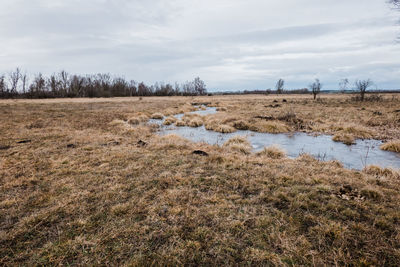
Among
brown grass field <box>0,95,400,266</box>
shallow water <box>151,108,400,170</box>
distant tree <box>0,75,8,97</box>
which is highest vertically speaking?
distant tree <box>0,75,8,97</box>

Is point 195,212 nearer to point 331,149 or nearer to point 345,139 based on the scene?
point 331,149

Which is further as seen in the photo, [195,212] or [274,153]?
[274,153]

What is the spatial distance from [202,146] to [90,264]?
22.5ft

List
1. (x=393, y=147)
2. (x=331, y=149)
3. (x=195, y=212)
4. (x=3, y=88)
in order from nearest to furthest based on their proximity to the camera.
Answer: (x=195, y=212) → (x=393, y=147) → (x=331, y=149) → (x=3, y=88)

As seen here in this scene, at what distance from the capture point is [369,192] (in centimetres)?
449

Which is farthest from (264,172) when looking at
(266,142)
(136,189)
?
(266,142)

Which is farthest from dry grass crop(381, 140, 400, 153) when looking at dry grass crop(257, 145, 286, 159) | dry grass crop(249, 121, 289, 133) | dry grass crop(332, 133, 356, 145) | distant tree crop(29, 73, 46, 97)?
distant tree crop(29, 73, 46, 97)

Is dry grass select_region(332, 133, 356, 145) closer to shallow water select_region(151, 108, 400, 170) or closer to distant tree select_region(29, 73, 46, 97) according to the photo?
shallow water select_region(151, 108, 400, 170)

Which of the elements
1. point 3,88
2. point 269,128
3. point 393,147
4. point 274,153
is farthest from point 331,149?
point 3,88

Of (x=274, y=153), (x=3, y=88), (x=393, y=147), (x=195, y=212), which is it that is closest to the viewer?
(x=195, y=212)

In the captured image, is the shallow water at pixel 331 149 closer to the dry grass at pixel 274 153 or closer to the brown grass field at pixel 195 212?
the dry grass at pixel 274 153

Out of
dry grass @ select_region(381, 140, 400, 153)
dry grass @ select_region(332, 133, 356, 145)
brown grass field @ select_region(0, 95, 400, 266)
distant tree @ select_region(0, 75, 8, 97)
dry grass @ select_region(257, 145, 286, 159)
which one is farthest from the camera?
distant tree @ select_region(0, 75, 8, 97)

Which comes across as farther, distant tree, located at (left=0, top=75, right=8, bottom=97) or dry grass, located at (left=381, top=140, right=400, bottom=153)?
distant tree, located at (left=0, top=75, right=8, bottom=97)

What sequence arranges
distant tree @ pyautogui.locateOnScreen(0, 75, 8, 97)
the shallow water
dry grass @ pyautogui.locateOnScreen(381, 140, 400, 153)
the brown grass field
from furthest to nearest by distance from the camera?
distant tree @ pyautogui.locateOnScreen(0, 75, 8, 97) < dry grass @ pyautogui.locateOnScreen(381, 140, 400, 153) < the shallow water < the brown grass field
